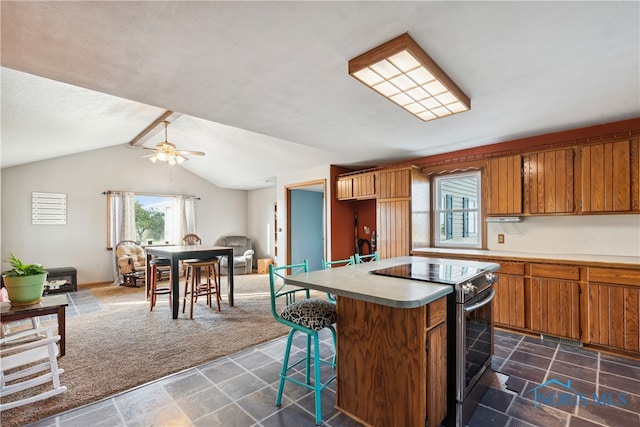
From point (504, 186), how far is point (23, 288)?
508cm

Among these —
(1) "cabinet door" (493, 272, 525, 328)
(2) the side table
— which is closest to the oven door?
(1) "cabinet door" (493, 272, 525, 328)

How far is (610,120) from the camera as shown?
9.77ft

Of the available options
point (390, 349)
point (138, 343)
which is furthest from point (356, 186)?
point (138, 343)

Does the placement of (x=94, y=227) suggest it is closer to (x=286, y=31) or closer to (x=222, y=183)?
(x=222, y=183)

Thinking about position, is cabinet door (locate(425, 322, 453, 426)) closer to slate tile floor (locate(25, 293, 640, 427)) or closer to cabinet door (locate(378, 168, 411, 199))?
slate tile floor (locate(25, 293, 640, 427))

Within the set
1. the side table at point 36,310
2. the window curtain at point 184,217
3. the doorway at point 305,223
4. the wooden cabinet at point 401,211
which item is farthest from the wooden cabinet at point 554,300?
the window curtain at point 184,217

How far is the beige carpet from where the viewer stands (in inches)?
86.0

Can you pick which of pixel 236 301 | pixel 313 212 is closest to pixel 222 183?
pixel 313 212

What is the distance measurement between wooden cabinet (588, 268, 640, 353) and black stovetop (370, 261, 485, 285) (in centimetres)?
151

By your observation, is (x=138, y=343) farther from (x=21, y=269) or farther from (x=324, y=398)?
(x=324, y=398)

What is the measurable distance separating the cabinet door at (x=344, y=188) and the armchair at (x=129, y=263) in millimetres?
4297

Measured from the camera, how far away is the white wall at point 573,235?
300 cm

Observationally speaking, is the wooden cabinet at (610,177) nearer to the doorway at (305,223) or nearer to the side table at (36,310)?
the doorway at (305,223)

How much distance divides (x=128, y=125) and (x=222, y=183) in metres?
3.07
